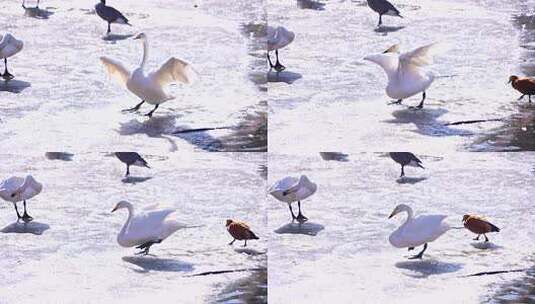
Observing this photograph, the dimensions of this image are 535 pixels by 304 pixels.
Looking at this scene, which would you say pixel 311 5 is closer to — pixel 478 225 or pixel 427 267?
pixel 478 225

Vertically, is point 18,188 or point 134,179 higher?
point 18,188

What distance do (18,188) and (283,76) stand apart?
8.33 feet

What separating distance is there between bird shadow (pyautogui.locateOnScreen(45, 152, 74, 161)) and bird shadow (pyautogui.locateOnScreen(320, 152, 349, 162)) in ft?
4.90

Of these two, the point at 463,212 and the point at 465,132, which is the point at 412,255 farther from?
the point at 465,132

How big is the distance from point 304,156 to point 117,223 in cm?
133

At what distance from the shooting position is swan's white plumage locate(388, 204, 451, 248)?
9.08 meters

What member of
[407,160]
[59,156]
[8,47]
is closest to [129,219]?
[59,156]

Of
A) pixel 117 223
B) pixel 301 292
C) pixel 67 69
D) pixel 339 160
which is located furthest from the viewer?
pixel 67 69

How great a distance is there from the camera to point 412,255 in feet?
30.1

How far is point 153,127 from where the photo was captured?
10695mm

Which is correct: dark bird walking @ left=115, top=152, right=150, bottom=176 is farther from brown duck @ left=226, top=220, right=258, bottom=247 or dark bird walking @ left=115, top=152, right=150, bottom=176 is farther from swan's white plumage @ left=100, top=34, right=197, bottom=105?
brown duck @ left=226, top=220, right=258, bottom=247

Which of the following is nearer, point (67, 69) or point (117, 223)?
point (117, 223)

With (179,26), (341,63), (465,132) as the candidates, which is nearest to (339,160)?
(465,132)

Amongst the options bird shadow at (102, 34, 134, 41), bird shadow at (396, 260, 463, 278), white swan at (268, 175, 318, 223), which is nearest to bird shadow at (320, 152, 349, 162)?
white swan at (268, 175, 318, 223)
